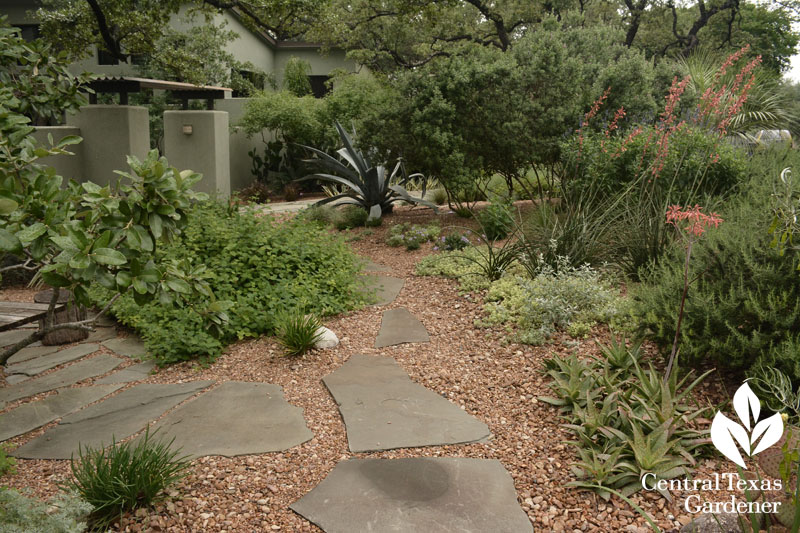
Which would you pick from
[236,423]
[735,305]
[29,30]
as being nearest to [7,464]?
[236,423]

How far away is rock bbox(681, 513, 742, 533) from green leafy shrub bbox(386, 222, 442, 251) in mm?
4668

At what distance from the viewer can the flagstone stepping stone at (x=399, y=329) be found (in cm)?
410

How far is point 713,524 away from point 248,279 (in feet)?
11.5

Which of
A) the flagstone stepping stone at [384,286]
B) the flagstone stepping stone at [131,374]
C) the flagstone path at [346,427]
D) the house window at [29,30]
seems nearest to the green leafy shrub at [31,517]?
the flagstone path at [346,427]

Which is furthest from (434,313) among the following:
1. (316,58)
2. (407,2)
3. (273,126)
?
(316,58)

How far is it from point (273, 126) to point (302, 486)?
34.7ft

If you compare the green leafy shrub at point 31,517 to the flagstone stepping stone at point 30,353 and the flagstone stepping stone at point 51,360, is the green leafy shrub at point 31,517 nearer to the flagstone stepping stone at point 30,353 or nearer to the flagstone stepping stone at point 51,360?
the flagstone stepping stone at point 51,360

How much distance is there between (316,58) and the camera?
64.2ft

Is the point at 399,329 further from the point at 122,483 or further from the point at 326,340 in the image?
the point at 122,483

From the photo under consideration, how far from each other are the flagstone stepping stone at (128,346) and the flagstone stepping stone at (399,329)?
5.50ft

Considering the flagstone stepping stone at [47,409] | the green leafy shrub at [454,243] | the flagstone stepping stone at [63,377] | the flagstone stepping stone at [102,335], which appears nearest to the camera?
the flagstone stepping stone at [47,409]

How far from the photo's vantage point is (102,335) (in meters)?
4.57

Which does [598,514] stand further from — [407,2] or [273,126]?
[273,126]

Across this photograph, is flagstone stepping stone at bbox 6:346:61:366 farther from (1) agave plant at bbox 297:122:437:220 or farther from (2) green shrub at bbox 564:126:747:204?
(2) green shrub at bbox 564:126:747:204
